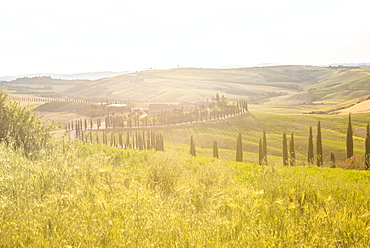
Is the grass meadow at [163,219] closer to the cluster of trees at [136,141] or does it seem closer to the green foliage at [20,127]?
the green foliage at [20,127]

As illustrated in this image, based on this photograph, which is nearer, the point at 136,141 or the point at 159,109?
the point at 136,141

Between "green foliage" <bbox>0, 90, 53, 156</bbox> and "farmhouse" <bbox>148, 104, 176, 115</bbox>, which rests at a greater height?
"green foliage" <bbox>0, 90, 53, 156</bbox>

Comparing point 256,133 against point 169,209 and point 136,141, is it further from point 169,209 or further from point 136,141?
point 169,209

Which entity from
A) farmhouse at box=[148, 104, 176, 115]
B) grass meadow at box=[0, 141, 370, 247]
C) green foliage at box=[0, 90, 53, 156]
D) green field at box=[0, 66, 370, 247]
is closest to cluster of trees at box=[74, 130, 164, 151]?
green foliage at box=[0, 90, 53, 156]

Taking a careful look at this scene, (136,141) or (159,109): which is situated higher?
(159,109)

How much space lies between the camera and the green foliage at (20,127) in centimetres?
2275

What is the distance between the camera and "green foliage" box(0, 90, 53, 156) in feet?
74.6

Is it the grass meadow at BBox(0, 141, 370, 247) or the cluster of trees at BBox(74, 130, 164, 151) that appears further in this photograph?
the cluster of trees at BBox(74, 130, 164, 151)

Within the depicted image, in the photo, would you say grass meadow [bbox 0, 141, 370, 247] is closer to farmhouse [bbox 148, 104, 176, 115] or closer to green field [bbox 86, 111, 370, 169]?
green field [bbox 86, 111, 370, 169]

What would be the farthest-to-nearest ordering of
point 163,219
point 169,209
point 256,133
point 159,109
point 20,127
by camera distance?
1. point 159,109
2. point 256,133
3. point 20,127
4. point 169,209
5. point 163,219

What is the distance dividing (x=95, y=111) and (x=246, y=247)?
448 ft

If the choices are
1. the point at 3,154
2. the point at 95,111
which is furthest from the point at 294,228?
the point at 95,111

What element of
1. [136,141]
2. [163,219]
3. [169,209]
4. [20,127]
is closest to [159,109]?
[136,141]

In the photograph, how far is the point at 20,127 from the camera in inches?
925
